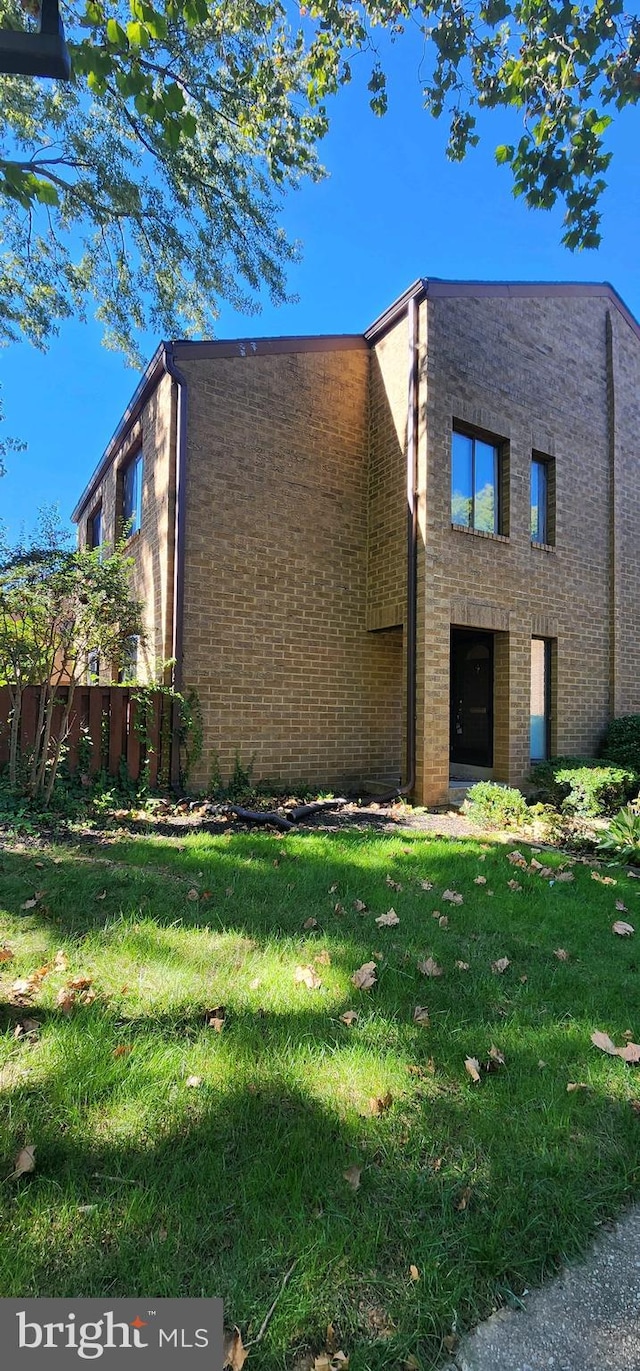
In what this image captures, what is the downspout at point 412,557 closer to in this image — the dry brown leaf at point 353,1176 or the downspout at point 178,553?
the downspout at point 178,553

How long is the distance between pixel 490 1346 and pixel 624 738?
10.4m

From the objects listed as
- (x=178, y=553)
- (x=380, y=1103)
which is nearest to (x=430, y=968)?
(x=380, y=1103)

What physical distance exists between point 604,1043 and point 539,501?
9.55 m

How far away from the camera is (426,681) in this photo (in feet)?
26.0

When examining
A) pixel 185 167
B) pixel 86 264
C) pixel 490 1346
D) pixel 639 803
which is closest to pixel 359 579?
pixel 639 803

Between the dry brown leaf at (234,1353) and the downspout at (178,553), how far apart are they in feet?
20.2

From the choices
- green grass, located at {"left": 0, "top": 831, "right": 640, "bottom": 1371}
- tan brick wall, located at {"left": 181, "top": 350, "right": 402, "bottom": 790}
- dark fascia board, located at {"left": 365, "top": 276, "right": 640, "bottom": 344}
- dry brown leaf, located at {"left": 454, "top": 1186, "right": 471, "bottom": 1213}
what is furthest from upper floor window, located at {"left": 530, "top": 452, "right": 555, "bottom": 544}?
dry brown leaf, located at {"left": 454, "top": 1186, "right": 471, "bottom": 1213}

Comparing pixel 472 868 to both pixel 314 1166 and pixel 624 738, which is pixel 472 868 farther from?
pixel 624 738

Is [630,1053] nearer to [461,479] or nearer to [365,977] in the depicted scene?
[365,977]

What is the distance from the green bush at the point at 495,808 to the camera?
6922mm

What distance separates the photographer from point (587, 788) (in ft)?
25.6

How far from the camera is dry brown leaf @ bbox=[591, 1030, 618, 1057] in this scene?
95.9 inches

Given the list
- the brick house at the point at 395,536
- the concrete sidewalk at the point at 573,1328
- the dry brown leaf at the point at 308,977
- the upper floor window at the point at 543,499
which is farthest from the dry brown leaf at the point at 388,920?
the upper floor window at the point at 543,499

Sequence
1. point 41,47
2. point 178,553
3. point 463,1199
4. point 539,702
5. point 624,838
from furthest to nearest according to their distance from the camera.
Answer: point 539,702 < point 178,553 < point 624,838 < point 41,47 < point 463,1199
